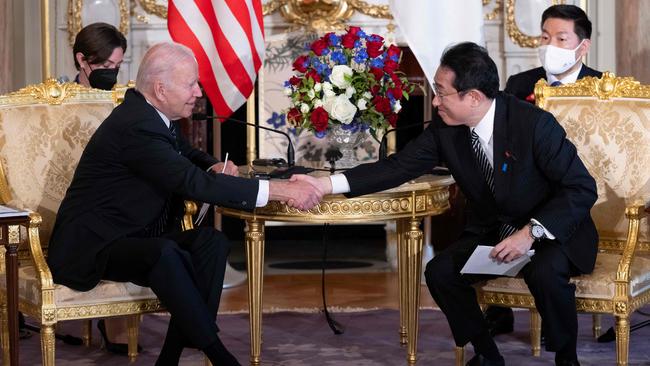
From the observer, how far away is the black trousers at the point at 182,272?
13.4 feet

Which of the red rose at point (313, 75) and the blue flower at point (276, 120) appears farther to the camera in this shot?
the blue flower at point (276, 120)

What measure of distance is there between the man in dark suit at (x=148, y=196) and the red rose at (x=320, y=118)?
507mm

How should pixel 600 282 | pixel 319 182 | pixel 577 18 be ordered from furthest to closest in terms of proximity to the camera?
pixel 577 18 → pixel 319 182 → pixel 600 282

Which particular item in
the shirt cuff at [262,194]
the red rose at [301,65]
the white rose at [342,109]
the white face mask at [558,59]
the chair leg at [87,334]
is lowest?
the chair leg at [87,334]

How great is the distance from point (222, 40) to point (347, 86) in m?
1.63

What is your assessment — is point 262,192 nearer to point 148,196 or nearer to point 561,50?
point 148,196

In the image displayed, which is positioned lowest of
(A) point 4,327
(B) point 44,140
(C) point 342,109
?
(A) point 4,327

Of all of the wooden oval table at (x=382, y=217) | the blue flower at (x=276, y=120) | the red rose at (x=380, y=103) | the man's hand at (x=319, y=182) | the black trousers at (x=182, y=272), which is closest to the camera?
the black trousers at (x=182, y=272)

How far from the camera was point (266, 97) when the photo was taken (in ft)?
24.5

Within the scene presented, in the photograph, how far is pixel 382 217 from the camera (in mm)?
4574

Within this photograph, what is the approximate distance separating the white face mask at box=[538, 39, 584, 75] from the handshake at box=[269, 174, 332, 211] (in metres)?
1.57

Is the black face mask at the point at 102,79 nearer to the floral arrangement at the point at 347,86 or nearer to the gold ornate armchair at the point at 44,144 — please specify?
the gold ornate armchair at the point at 44,144

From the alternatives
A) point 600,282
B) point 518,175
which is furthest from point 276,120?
point 600,282

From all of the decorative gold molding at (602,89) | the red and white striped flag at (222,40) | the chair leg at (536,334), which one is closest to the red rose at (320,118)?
the decorative gold molding at (602,89)
